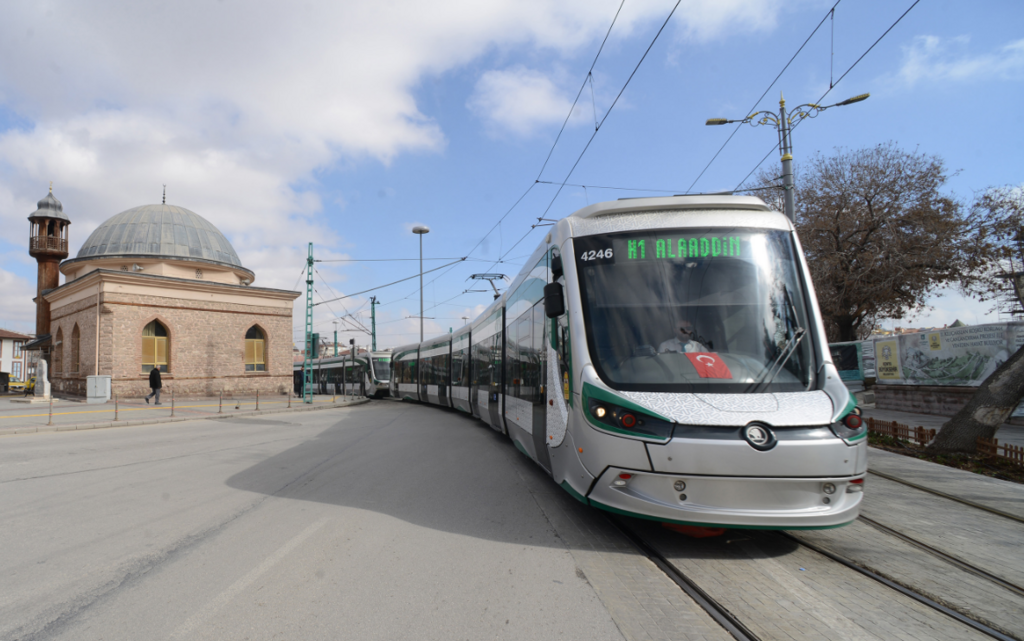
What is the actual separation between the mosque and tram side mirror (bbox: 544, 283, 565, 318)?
26.9 m

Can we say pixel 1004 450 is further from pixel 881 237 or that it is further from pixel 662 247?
pixel 881 237

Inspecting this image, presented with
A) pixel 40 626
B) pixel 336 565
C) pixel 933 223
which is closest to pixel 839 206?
pixel 933 223

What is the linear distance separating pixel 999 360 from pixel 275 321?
33406 mm

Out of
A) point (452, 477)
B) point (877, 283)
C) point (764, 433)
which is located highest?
point (877, 283)

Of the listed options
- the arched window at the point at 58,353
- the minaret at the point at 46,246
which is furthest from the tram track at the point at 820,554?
the minaret at the point at 46,246

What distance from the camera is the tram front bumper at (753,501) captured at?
4293 mm

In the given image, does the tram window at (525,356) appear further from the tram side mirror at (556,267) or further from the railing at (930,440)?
the railing at (930,440)

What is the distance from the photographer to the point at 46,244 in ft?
127

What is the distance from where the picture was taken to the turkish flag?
479 centimetres

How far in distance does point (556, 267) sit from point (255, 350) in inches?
1275

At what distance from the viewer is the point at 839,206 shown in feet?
75.1

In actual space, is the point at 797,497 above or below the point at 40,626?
above

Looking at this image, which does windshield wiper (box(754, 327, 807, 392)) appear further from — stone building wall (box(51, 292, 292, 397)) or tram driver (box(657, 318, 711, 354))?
stone building wall (box(51, 292, 292, 397))

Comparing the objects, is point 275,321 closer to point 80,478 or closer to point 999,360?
point 80,478
